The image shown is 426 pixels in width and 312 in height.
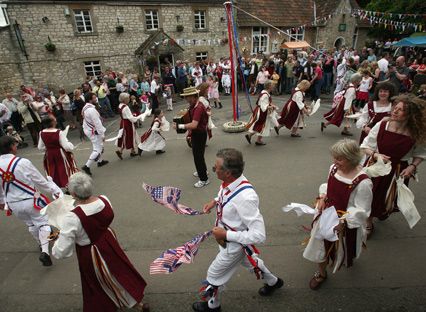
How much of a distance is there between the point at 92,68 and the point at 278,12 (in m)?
14.3

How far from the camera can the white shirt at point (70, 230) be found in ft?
7.63

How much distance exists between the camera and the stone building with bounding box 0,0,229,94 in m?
15.0

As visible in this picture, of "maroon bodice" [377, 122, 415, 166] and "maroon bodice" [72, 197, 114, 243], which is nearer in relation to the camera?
"maroon bodice" [72, 197, 114, 243]

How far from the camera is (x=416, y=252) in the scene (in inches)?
137

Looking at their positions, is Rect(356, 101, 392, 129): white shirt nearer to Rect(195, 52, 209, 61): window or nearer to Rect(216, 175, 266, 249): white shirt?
Rect(216, 175, 266, 249): white shirt

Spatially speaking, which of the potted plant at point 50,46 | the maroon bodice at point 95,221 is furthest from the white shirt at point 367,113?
the potted plant at point 50,46

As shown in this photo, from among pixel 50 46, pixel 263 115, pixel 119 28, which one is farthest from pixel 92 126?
pixel 119 28

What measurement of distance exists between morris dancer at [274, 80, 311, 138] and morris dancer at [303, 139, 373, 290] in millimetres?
4556

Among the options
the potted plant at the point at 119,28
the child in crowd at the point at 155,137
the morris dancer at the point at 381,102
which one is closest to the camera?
the morris dancer at the point at 381,102

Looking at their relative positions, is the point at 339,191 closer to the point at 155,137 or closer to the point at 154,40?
the point at 155,137

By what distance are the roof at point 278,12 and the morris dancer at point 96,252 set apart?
20.5 metres

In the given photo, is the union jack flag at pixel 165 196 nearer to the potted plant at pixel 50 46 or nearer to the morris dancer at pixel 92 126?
the morris dancer at pixel 92 126

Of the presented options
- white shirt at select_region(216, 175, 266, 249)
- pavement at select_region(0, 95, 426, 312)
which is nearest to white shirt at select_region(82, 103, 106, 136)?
pavement at select_region(0, 95, 426, 312)

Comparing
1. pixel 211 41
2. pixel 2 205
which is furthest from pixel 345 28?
pixel 2 205
